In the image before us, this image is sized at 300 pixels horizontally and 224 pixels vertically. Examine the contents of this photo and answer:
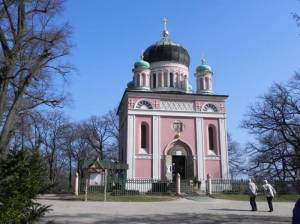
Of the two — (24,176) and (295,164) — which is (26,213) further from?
(295,164)

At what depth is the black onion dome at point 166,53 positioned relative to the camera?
3972 centimetres

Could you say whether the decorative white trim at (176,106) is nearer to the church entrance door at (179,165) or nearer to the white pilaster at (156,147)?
the white pilaster at (156,147)

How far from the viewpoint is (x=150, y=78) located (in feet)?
129

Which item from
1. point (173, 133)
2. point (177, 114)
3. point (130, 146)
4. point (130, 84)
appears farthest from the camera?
point (130, 84)

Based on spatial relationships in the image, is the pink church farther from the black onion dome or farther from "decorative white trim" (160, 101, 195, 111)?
the black onion dome

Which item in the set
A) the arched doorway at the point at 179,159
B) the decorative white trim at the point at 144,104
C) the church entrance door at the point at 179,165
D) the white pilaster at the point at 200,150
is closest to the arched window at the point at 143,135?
the decorative white trim at the point at 144,104

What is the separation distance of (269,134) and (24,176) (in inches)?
1038

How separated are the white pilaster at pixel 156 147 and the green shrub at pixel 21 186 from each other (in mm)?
23013

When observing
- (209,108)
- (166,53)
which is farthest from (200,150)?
(166,53)

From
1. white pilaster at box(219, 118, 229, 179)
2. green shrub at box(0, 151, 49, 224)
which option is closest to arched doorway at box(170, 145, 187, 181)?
white pilaster at box(219, 118, 229, 179)

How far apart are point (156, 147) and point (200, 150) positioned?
4048 mm

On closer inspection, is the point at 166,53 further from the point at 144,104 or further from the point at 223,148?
the point at 223,148

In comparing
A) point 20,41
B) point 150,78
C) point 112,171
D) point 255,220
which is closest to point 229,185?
point 112,171

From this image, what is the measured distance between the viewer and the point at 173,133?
115 feet
